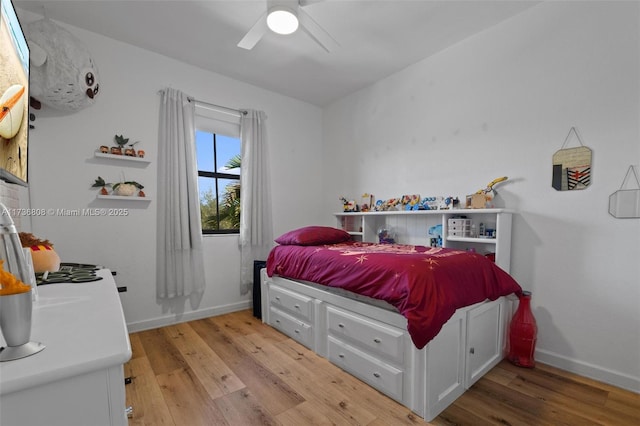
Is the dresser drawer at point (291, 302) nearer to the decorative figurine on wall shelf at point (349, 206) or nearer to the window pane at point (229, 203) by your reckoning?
the window pane at point (229, 203)

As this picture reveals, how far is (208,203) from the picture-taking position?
3297mm

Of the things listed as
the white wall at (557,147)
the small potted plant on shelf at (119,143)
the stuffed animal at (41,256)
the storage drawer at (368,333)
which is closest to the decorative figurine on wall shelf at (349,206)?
the white wall at (557,147)

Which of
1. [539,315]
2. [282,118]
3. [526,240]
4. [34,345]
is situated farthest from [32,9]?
[539,315]

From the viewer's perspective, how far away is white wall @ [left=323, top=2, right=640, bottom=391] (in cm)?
180

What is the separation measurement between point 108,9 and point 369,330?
3019mm

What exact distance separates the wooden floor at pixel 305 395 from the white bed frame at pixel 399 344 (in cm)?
8

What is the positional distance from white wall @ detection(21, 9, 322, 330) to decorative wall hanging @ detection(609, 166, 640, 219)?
10.6ft

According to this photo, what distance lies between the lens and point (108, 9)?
216 cm

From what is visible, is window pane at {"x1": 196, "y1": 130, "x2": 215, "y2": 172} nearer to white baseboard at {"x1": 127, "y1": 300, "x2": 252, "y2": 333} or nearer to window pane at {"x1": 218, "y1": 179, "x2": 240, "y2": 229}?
window pane at {"x1": 218, "y1": 179, "x2": 240, "y2": 229}

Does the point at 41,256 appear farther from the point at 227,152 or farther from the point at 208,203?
the point at 227,152

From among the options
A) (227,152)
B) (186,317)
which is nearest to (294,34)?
(227,152)

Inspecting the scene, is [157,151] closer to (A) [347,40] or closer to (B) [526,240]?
(A) [347,40]

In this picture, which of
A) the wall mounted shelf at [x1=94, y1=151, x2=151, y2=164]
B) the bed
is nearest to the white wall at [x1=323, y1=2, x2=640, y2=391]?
the bed

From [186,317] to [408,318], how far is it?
7.91 ft
